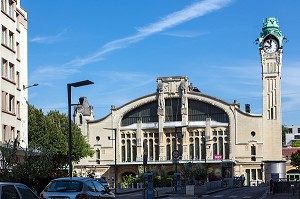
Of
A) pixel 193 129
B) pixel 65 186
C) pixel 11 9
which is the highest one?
pixel 11 9

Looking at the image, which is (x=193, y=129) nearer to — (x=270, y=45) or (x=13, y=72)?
(x=270, y=45)

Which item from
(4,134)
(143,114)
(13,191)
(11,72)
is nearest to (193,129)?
(143,114)

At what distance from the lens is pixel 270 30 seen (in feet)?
386

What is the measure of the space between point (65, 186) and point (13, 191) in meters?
4.70

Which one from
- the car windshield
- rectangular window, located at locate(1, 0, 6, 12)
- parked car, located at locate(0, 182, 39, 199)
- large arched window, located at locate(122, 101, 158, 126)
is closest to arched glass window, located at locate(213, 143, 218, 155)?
large arched window, located at locate(122, 101, 158, 126)

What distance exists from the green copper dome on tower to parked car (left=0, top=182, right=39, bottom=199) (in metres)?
102

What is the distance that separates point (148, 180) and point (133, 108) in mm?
86273

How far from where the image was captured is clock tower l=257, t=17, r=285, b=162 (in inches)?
4424

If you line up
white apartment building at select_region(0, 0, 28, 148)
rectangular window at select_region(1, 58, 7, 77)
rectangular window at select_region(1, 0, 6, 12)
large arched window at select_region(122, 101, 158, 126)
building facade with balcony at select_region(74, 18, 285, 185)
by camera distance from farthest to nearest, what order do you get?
large arched window at select_region(122, 101, 158, 126), building facade with balcony at select_region(74, 18, 285, 185), rectangular window at select_region(1, 0, 6, 12), rectangular window at select_region(1, 58, 7, 77), white apartment building at select_region(0, 0, 28, 148)

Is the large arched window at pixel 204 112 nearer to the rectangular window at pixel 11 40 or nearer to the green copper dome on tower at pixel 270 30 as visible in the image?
the green copper dome on tower at pixel 270 30

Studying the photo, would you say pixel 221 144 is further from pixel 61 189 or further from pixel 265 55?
pixel 61 189

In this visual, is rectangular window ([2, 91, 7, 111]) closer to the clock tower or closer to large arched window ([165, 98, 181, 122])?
large arched window ([165, 98, 181, 122])

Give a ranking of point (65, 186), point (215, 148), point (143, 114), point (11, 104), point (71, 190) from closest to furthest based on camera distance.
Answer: point (71, 190)
point (65, 186)
point (11, 104)
point (215, 148)
point (143, 114)

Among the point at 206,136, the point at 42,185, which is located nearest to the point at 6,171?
the point at 42,185
